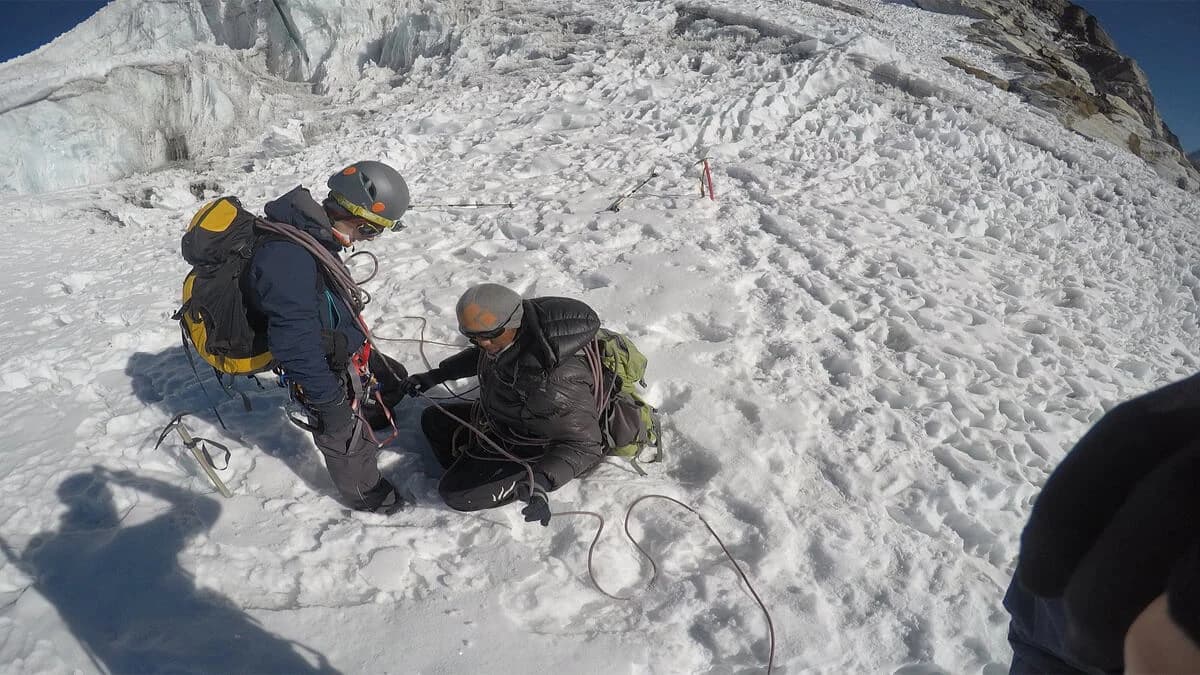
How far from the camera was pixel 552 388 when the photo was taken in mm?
3094

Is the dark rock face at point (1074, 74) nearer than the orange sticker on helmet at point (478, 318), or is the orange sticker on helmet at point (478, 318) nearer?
the orange sticker on helmet at point (478, 318)

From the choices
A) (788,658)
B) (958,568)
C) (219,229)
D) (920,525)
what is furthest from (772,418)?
(219,229)

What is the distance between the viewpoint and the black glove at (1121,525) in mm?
877

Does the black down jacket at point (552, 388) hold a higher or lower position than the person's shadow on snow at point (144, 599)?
higher

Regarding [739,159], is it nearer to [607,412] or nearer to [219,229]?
[607,412]

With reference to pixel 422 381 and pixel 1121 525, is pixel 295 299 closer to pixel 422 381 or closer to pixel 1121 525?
pixel 422 381

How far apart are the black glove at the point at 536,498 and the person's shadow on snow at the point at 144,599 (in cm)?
110

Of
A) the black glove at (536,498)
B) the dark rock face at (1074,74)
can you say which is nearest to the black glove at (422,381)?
the black glove at (536,498)

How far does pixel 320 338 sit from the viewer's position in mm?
2926

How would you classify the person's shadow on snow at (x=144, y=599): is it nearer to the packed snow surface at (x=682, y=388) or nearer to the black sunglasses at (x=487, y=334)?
the packed snow surface at (x=682, y=388)

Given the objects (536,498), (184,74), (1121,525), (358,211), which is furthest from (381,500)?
(184,74)

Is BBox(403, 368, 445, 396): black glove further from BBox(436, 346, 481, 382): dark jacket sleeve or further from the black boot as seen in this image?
the black boot

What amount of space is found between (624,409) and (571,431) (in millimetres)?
418

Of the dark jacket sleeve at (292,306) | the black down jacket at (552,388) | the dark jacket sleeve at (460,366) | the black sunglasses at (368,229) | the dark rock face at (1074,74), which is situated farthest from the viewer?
the dark rock face at (1074,74)
